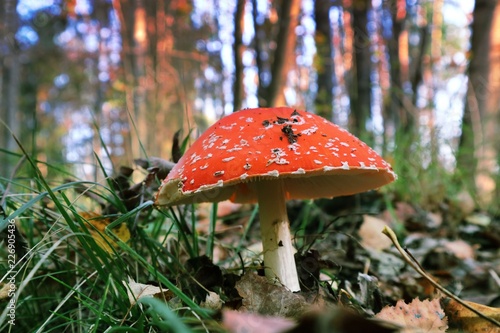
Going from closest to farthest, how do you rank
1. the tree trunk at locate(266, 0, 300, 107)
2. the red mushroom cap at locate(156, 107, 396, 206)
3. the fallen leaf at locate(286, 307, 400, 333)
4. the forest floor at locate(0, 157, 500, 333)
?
the fallen leaf at locate(286, 307, 400, 333) → the forest floor at locate(0, 157, 500, 333) → the red mushroom cap at locate(156, 107, 396, 206) → the tree trunk at locate(266, 0, 300, 107)

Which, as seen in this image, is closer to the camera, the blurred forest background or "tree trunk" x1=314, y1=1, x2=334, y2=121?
the blurred forest background

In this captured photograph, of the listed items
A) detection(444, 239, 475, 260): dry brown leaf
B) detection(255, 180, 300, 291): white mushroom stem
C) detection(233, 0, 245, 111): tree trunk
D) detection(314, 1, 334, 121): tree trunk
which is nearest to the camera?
detection(255, 180, 300, 291): white mushroom stem

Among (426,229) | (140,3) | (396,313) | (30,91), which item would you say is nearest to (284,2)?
(426,229)

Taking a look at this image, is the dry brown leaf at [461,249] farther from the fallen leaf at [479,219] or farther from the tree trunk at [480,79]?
the tree trunk at [480,79]

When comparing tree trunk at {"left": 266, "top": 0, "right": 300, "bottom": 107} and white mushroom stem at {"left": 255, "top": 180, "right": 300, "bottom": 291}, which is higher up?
tree trunk at {"left": 266, "top": 0, "right": 300, "bottom": 107}

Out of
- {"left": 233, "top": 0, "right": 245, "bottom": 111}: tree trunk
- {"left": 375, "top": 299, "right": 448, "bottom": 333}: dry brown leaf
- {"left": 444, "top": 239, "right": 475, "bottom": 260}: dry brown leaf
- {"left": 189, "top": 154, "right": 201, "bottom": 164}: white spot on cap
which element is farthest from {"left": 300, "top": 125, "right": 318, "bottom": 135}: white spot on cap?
{"left": 233, "top": 0, "right": 245, "bottom": 111}: tree trunk

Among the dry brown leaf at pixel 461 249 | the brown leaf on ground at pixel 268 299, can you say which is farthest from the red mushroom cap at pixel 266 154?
the dry brown leaf at pixel 461 249

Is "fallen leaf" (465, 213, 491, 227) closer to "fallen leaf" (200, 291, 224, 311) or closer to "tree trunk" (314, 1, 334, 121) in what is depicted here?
"fallen leaf" (200, 291, 224, 311)
